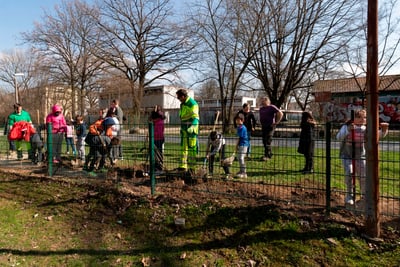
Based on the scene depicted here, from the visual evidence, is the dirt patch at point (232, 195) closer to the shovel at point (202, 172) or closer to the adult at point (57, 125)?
the shovel at point (202, 172)

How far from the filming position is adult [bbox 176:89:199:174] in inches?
226

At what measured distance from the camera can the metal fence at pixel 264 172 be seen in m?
4.45

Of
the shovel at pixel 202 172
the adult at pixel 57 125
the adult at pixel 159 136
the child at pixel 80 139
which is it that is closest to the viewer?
the shovel at pixel 202 172

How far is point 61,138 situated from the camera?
27.1 ft

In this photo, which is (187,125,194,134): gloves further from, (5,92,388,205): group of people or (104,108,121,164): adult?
(104,108,121,164): adult

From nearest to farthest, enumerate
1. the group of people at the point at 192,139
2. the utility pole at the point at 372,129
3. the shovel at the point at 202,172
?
the utility pole at the point at 372,129
the group of people at the point at 192,139
the shovel at the point at 202,172

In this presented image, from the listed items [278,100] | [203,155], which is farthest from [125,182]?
[278,100]

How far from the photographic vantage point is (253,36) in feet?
69.3

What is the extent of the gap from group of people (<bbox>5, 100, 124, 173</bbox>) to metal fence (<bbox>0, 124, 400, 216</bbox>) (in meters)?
0.25

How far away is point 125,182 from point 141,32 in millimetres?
23352

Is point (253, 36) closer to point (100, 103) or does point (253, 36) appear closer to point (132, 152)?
point (132, 152)

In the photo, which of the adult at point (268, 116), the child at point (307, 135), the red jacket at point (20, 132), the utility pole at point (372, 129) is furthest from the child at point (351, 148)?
the red jacket at point (20, 132)

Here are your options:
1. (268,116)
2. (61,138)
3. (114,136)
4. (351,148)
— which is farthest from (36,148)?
(351,148)

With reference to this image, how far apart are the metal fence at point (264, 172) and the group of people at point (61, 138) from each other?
25 centimetres
